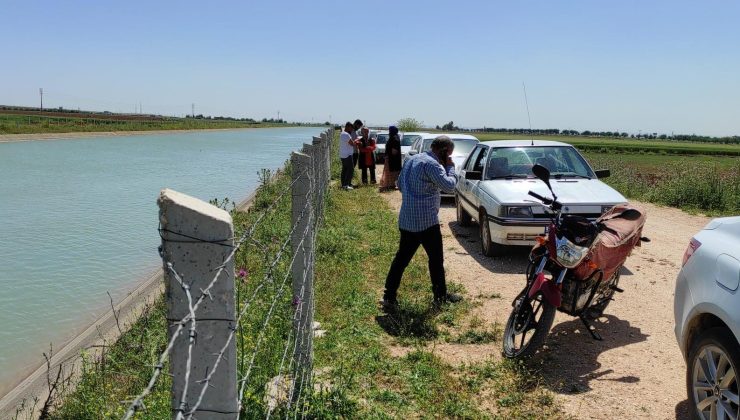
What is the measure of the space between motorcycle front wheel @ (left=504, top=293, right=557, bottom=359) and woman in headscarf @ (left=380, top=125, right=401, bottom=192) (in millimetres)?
10287

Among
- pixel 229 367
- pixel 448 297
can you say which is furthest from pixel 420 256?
pixel 229 367

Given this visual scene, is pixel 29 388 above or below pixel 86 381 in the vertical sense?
below

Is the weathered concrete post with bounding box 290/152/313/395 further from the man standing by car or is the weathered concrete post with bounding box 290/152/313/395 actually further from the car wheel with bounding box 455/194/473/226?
the car wheel with bounding box 455/194/473/226

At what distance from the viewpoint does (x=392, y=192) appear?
1645cm

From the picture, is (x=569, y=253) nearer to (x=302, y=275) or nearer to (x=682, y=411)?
(x=682, y=411)

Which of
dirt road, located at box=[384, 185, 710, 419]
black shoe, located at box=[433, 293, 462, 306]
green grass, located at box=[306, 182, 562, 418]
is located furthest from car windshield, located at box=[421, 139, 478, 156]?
black shoe, located at box=[433, 293, 462, 306]

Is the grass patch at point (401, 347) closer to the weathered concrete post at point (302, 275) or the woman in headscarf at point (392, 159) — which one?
the weathered concrete post at point (302, 275)

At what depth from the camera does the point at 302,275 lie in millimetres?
3799

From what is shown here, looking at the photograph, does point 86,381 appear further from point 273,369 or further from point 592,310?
point 592,310

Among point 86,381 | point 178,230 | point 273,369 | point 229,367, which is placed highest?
point 178,230

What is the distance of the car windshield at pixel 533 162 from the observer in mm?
9047

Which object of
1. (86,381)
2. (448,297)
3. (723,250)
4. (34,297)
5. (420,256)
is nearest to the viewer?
(723,250)

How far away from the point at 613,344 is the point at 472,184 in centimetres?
464

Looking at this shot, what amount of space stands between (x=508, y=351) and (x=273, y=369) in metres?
2.04
